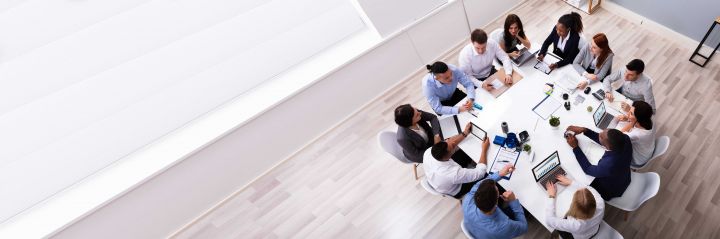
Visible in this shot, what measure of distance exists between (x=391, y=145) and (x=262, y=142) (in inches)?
71.0

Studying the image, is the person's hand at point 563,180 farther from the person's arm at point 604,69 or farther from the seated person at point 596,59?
the person's arm at point 604,69

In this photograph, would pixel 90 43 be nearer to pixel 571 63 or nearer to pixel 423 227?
pixel 423 227

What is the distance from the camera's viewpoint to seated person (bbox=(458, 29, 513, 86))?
12.6 ft

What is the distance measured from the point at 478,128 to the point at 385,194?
1.40 meters

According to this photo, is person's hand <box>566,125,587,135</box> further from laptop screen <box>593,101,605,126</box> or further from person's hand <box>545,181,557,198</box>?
person's hand <box>545,181,557,198</box>

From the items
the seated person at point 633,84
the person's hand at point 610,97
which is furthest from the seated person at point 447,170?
the seated person at point 633,84

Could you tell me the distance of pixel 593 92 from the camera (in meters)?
3.61

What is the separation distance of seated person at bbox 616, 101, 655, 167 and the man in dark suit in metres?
1.33

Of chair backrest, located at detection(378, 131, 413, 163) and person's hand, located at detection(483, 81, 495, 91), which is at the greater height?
chair backrest, located at detection(378, 131, 413, 163)

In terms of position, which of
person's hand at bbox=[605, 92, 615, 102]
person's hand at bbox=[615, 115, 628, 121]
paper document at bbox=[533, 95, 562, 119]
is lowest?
person's hand at bbox=[615, 115, 628, 121]

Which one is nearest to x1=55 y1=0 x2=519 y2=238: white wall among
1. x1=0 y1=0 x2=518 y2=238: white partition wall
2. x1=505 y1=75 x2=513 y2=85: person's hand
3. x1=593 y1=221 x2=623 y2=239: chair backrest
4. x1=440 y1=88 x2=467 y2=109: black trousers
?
x1=0 y1=0 x2=518 y2=238: white partition wall

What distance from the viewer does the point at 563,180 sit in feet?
10.0

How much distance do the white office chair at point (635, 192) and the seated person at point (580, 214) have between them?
357mm

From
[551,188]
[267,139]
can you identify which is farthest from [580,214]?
[267,139]
